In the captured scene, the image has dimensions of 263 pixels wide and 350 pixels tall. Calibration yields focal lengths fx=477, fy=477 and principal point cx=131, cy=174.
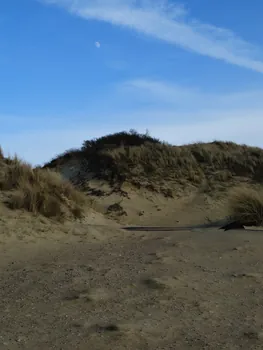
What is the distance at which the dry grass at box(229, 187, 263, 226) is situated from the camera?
10.2 meters

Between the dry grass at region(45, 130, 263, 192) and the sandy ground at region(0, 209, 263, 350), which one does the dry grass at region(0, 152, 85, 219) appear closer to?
the sandy ground at region(0, 209, 263, 350)

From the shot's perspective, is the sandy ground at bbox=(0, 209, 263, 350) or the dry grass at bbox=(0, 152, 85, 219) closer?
the sandy ground at bbox=(0, 209, 263, 350)

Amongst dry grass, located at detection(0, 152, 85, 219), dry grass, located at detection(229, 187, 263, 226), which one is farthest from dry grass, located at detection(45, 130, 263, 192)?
dry grass, located at detection(0, 152, 85, 219)

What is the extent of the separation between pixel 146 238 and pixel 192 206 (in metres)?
8.39

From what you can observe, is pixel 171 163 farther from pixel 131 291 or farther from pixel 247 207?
pixel 131 291

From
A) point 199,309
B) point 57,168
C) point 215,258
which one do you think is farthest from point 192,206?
point 199,309

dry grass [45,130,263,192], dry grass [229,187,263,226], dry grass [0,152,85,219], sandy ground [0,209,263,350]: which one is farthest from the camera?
dry grass [45,130,263,192]

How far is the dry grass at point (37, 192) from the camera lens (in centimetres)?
928

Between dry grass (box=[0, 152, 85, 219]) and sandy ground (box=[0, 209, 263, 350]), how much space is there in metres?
0.89

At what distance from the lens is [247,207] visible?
10562mm

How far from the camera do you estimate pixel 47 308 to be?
4.85 metres

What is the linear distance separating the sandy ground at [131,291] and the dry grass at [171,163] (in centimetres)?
982

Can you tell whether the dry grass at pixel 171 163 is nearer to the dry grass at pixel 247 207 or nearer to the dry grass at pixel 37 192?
the dry grass at pixel 247 207

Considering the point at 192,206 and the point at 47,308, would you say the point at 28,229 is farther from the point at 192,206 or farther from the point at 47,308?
the point at 192,206
